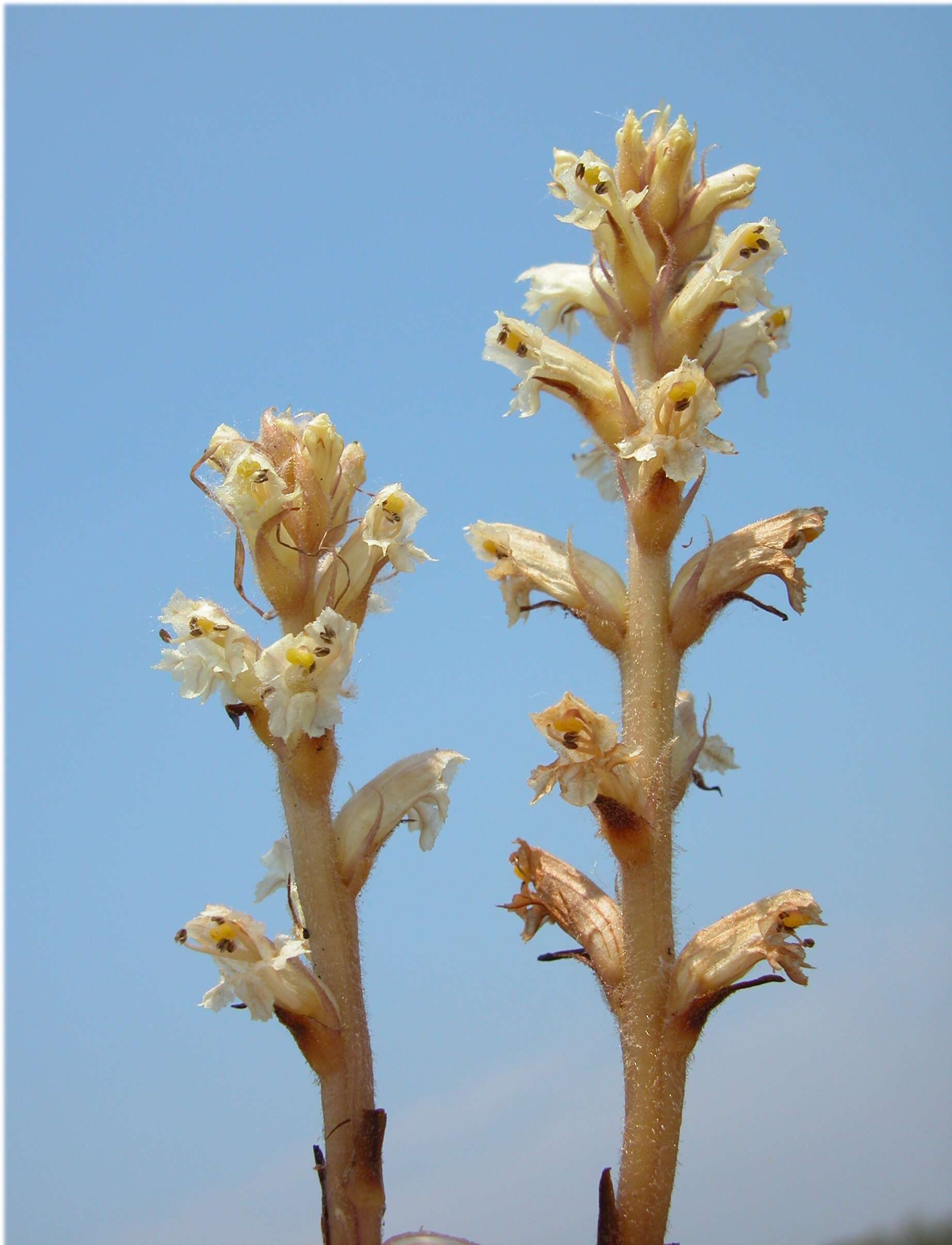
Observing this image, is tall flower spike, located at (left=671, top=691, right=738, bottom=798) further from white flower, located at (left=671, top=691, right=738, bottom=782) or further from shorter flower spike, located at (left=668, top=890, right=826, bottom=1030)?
shorter flower spike, located at (left=668, top=890, right=826, bottom=1030)

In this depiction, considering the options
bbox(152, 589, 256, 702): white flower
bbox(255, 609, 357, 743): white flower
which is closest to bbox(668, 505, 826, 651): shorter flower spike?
bbox(255, 609, 357, 743): white flower

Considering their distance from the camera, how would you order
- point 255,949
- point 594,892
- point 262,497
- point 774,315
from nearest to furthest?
point 255,949
point 262,497
point 594,892
point 774,315

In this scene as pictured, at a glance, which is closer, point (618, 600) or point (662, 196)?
point (618, 600)

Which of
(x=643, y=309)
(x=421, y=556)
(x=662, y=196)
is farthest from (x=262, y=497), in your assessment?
(x=662, y=196)

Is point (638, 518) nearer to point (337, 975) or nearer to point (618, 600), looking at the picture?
point (618, 600)

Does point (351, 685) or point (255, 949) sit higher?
point (351, 685)

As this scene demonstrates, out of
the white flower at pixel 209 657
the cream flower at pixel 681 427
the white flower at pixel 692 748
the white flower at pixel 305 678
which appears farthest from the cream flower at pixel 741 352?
the white flower at pixel 209 657

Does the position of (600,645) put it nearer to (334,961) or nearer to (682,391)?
(682,391)
